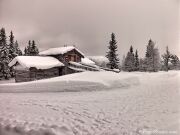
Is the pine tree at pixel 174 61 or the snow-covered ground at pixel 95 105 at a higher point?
the pine tree at pixel 174 61

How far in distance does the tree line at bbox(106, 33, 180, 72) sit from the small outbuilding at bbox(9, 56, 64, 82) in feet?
1.75

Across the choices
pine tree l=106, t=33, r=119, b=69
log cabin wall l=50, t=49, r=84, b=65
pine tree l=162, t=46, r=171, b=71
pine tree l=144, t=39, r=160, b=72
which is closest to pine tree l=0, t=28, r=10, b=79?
log cabin wall l=50, t=49, r=84, b=65

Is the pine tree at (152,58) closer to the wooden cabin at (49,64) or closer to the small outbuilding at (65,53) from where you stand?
the wooden cabin at (49,64)

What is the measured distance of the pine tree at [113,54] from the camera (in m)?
2.12

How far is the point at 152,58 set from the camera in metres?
2.08

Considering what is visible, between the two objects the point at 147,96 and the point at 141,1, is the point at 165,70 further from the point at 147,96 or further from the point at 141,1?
the point at 141,1

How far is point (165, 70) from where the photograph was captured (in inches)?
83.1

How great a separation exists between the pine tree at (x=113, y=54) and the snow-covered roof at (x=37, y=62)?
0.53m

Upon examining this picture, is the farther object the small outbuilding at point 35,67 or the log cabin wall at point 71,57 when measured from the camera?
the log cabin wall at point 71,57

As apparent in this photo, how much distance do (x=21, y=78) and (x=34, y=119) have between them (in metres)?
0.56

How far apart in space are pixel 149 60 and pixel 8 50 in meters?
1.19

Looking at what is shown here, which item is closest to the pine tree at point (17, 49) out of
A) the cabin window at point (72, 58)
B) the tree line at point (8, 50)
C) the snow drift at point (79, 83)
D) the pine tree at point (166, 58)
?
the tree line at point (8, 50)

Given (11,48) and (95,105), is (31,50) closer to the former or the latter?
(11,48)

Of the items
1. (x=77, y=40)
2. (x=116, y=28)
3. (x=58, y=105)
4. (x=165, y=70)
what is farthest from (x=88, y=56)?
(x=165, y=70)
